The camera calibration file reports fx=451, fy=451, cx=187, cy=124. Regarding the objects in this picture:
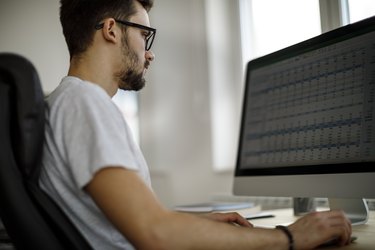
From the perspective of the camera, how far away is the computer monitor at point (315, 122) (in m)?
1.13

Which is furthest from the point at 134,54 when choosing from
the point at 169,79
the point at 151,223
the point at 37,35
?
the point at 37,35

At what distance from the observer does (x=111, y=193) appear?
750mm

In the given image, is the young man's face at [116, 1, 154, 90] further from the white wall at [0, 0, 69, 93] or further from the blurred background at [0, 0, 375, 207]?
the white wall at [0, 0, 69, 93]

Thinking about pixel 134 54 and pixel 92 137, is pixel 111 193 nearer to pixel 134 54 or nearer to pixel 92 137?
pixel 92 137

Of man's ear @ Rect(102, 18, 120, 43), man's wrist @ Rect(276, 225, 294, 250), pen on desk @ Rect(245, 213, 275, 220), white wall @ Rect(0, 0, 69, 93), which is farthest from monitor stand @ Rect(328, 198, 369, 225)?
white wall @ Rect(0, 0, 69, 93)

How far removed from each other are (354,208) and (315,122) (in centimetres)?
29

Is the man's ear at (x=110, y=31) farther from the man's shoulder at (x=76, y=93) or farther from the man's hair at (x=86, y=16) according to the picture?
the man's shoulder at (x=76, y=93)

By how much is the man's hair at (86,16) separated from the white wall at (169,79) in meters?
1.56

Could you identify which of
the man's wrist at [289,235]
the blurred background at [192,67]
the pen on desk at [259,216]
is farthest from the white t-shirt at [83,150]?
the blurred background at [192,67]

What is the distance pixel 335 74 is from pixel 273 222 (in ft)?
1.59

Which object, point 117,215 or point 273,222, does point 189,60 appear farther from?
point 117,215

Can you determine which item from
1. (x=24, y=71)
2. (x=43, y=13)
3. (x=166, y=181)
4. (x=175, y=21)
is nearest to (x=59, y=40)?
(x=43, y=13)

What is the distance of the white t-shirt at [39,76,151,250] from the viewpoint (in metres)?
0.78

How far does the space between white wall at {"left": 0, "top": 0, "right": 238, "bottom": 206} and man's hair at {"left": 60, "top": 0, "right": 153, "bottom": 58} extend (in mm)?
1564
